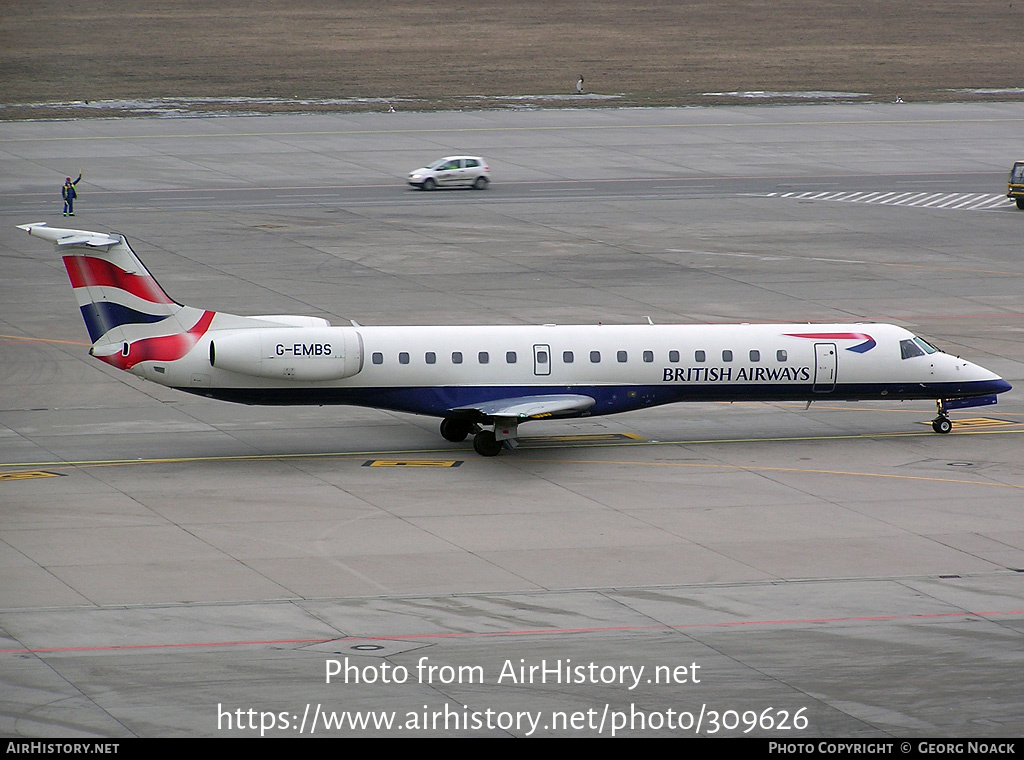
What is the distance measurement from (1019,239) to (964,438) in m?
31.7

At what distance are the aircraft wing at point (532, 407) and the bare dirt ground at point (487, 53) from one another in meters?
69.4

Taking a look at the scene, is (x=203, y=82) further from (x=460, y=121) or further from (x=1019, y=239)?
(x=1019, y=239)

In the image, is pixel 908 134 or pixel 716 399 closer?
pixel 716 399

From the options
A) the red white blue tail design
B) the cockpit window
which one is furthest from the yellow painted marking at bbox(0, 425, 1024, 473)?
the red white blue tail design

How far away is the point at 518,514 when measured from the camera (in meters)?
33.8

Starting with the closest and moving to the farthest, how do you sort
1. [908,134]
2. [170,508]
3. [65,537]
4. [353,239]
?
[65,537] → [170,508] → [353,239] → [908,134]

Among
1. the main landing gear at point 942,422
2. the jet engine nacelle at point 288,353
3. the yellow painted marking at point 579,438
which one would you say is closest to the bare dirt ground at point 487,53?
the yellow painted marking at point 579,438

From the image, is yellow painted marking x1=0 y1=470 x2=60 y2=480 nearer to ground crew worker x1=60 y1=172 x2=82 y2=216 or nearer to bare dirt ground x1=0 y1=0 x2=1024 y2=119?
ground crew worker x1=60 y1=172 x2=82 y2=216

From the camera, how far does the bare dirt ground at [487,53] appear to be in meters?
110

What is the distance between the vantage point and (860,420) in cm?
4325

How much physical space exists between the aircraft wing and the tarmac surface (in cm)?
128

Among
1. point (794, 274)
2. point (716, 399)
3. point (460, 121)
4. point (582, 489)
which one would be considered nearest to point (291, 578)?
A: point (582, 489)

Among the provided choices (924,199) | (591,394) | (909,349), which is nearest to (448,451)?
(591,394)

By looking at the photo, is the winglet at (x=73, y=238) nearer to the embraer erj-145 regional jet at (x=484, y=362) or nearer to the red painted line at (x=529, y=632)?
the embraer erj-145 regional jet at (x=484, y=362)
